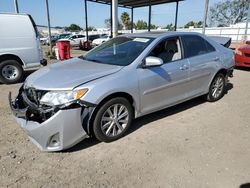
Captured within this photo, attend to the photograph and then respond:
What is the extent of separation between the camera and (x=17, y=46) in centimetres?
747

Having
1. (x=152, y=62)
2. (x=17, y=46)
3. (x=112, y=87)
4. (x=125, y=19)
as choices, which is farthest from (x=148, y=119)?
(x=125, y=19)

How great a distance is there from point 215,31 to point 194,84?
128ft

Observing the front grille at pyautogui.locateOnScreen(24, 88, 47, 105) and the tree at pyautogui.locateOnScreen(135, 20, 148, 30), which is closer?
the front grille at pyautogui.locateOnScreen(24, 88, 47, 105)

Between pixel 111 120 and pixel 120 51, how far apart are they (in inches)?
52.8

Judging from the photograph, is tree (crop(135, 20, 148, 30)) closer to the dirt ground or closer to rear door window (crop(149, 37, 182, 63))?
rear door window (crop(149, 37, 182, 63))

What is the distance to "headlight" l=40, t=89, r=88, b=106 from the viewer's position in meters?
3.10

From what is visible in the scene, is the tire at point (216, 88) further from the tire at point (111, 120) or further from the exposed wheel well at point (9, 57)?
the exposed wheel well at point (9, 57)

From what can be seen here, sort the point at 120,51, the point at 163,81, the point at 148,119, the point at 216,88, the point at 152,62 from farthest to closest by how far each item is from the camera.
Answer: the point at 216,88
the point at 148,119
the point at 120,51
the point at 163,81
the point at 152,62

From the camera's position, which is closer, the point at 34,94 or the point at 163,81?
the point at 34,94

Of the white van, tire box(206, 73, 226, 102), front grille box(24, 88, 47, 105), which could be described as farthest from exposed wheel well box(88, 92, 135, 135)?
the white van

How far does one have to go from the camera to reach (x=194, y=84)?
4820 mm

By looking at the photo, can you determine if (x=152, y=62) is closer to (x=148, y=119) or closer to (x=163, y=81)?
(x=163, y=81)

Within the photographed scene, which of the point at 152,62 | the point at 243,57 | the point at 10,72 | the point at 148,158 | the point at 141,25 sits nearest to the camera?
the point at 148,158

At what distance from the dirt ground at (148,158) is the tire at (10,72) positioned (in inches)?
131
